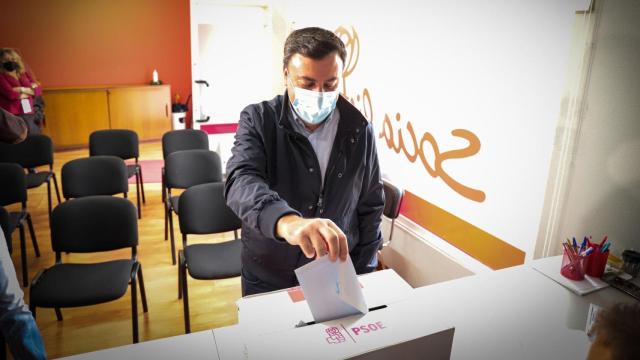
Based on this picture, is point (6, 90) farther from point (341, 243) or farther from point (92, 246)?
point (341, 243)

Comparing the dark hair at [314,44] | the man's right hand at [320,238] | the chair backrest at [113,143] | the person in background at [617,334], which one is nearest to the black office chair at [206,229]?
the dark hair at [314,44]

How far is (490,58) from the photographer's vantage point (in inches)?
93.7

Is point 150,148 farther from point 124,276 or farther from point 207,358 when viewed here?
point 207,358

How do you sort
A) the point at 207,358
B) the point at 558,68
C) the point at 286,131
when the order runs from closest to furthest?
the point at 207,358, the point at 286,131, the point at 558,68

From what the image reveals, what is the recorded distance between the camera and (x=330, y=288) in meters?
1.01

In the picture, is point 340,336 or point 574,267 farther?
point 574,267

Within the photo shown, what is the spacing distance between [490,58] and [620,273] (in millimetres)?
1294

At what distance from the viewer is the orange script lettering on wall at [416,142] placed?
2.57 m

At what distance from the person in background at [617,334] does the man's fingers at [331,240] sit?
0.48 meters

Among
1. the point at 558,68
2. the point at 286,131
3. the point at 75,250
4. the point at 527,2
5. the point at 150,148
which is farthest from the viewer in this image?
the point at 150,148

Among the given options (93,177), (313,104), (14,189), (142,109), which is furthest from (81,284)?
(142,109)

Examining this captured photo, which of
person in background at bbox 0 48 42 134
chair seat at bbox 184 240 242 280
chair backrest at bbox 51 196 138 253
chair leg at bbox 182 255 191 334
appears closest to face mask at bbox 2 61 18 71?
person in background at bbox 0 48 42 134

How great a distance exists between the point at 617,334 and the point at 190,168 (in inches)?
141

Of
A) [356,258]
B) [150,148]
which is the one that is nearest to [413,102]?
[356,258]
